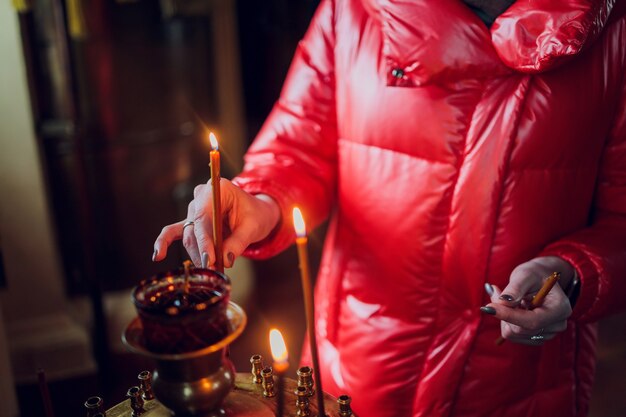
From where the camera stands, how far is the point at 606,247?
126cm

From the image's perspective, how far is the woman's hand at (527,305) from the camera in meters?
1.11

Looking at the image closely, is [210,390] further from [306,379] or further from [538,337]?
[538,337]

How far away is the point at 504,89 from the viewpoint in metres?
1.26

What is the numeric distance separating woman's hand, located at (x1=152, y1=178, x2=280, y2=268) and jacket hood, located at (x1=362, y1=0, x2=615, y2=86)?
38 centimetres

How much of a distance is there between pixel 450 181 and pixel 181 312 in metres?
0.76

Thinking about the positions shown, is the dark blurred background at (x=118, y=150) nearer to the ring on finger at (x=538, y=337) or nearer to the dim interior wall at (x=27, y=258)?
the dim interior wall at (x=27, y=258)

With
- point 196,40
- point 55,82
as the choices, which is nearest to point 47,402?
point 55,82

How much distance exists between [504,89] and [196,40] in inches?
101

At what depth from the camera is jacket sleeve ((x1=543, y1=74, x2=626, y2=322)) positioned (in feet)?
4.08

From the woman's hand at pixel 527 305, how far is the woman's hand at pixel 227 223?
44 centimetres

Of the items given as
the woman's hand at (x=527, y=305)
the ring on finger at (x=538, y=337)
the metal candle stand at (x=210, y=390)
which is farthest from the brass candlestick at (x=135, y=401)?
the ring on finger at (x=538, y=337)

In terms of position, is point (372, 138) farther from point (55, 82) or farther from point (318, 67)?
point (55, 82)

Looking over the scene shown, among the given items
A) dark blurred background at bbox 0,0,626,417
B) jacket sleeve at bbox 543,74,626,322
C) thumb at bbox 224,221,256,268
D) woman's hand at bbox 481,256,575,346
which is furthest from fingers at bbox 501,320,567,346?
dark blurred background at bbox 0,0,626,417

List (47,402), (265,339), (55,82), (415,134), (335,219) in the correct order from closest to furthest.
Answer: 1. (47,402)
2. (415,134)
3. (335,219)
4. (55,82)
5. (265,339)
